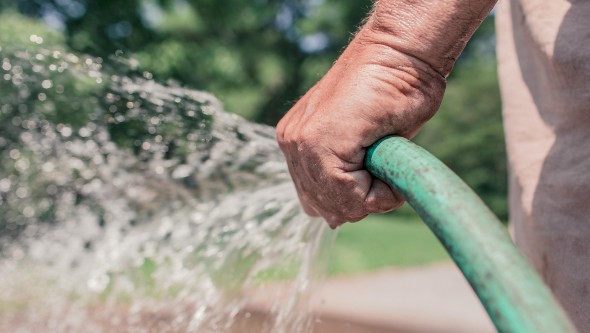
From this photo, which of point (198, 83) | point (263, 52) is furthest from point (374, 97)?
point (263, 52)

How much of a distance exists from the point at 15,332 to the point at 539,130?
155 inches

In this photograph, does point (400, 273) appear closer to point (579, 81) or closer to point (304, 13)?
point (579, 81)

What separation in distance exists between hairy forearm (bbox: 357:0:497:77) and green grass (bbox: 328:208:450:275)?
6.33 meters

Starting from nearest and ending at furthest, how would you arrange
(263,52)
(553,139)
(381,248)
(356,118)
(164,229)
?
(356,118), (553,139), (164,229), (381,248), (263,52)

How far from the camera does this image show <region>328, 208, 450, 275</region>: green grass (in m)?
10.0

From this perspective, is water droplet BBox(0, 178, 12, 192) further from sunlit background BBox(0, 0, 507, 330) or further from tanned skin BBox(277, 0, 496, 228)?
tanned skin BBox(277, 0, 496, 228)

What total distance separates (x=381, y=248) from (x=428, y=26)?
10.5 m

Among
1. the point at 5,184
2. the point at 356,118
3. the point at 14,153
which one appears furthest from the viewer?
the point at 14,153

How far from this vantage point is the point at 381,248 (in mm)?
11648

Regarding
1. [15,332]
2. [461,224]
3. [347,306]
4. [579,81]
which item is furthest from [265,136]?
[347,306]

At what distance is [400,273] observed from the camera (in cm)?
959

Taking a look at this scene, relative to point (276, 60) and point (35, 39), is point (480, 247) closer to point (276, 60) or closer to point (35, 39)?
point (35, 39)

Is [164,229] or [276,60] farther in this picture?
[276,60]

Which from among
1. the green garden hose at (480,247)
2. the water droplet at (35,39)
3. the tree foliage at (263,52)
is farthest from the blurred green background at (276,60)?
the green garden hose at (480,247)
